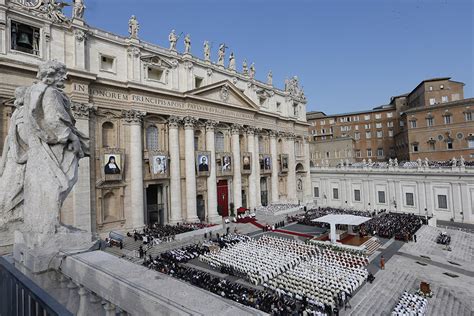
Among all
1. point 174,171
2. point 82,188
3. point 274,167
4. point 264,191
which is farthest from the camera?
point 274,167

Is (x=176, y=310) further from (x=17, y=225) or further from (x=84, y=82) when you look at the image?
(x=84, y=82)

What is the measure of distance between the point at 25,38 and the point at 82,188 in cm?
1231

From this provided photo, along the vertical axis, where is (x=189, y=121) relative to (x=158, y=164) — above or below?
above

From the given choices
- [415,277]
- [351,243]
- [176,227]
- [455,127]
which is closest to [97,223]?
[176,227]

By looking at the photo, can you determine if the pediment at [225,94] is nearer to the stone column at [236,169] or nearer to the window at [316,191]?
the stone column at [236,169]

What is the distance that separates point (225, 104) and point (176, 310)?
3375cm

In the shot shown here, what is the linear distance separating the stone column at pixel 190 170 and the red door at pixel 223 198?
5184 millimetres

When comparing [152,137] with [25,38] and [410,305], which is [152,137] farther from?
[410,305]

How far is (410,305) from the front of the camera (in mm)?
13602

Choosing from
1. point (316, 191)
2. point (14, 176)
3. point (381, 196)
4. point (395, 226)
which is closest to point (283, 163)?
point (316, 191)

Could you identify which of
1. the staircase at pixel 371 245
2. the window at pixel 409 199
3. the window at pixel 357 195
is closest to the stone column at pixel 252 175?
the window at pixel 357 195

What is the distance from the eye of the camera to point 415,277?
691 inches

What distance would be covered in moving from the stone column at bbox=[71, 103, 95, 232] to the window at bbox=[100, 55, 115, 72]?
16.4 ft

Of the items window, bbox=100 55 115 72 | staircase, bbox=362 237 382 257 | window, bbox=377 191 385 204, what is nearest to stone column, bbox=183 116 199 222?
window, bbox=100 55 115 72
